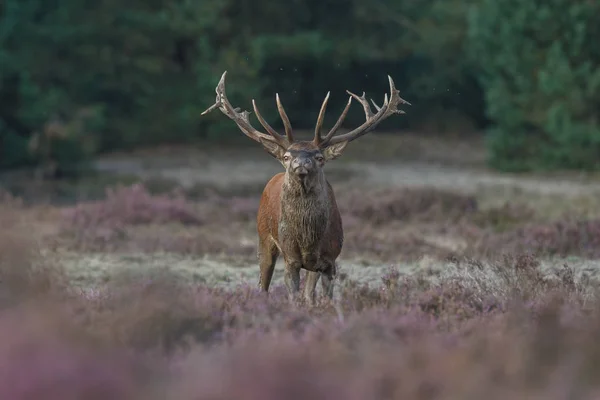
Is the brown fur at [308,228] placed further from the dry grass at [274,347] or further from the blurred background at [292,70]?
the blurred background at [292,70]

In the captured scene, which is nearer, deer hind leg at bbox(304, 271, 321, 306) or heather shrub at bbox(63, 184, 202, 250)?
deer hind leg at bbox(304, 271, 321, 306)

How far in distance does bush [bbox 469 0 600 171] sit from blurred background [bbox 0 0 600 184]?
1.7 inches

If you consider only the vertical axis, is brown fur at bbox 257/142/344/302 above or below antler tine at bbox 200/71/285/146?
below

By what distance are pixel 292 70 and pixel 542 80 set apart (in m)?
11.7

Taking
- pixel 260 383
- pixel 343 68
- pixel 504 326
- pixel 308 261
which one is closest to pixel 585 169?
pixel 343 68

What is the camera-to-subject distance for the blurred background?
2711 centimetres

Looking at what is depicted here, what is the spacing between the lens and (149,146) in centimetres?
3750

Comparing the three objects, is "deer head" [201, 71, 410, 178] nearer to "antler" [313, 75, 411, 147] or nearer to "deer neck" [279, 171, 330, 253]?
"antler" [313, 75, 411, 147]

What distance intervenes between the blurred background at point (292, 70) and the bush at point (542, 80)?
0.04 metres

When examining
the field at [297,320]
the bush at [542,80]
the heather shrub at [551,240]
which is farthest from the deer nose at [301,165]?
the bush at [542,80]

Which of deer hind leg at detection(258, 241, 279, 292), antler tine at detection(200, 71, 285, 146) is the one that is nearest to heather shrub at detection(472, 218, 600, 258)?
deer hind leg at detection(258, 241, 279, 292)

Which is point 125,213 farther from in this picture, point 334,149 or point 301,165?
point 301,165

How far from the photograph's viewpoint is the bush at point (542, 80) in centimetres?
2731

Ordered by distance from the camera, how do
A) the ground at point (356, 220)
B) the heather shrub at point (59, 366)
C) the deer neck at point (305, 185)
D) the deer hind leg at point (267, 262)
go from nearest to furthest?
the heather shrub at point (59, 366), the deer neck at point (305, 185), the deer hind leg at point (267, 262), the ground at point (356, 220)
